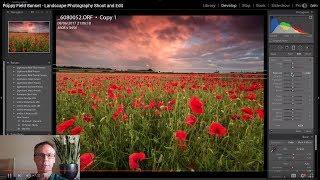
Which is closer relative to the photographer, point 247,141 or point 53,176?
point 53,176

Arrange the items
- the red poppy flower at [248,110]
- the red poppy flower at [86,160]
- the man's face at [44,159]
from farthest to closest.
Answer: the red poppy flower at [248,110] < the red poppy flower at [86,160] < the man's face at [44,159]

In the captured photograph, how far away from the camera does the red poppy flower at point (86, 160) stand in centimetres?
281

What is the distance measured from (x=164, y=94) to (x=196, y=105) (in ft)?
0.54

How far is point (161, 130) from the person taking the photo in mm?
Result: 2895

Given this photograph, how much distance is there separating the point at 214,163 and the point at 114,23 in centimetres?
82

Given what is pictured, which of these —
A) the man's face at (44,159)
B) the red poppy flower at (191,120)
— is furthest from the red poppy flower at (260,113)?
the man's face at (44,159)

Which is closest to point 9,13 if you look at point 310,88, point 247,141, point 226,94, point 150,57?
point 150,57

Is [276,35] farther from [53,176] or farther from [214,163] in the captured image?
[53,176]

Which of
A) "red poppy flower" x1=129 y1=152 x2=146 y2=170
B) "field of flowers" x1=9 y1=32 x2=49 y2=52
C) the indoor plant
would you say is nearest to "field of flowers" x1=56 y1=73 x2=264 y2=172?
"red poppy flower" x1=129 y1=152 x2=146 y2=170

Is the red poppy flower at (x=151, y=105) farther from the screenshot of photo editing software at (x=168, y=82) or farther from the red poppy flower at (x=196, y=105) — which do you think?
the red poppy flower at (x=196, y=105)

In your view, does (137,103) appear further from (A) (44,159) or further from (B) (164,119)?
(A) (44,159)

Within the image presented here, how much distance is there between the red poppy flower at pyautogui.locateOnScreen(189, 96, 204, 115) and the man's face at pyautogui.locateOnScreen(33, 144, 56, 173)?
2.68 feet

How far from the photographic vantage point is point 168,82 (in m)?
2.91

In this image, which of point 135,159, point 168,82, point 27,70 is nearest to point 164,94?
point 168,82
